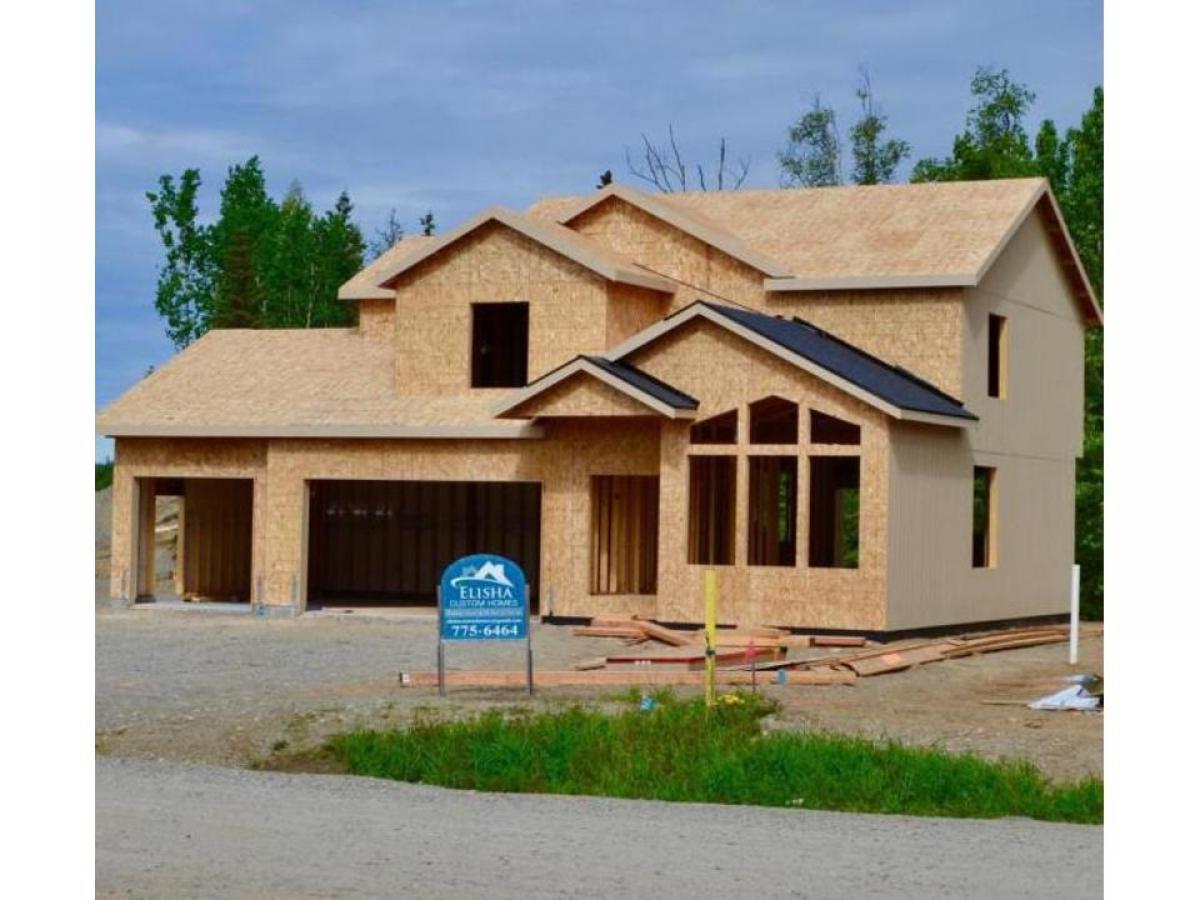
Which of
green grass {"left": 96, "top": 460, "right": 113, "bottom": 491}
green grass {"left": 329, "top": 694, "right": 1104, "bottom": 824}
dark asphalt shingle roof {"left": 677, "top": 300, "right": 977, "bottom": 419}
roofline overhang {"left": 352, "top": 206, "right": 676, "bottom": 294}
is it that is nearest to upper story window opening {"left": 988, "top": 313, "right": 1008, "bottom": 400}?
dark asphalt shingle roof {"left": 677, "top": 300, "right": 977, "bottom": 419}

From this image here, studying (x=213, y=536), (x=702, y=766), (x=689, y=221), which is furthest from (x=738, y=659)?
(x=213, y=536)

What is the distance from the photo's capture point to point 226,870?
10391mm

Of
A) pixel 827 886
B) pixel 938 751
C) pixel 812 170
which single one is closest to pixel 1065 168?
pixel 812 170

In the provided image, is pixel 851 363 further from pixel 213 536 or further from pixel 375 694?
pixel 213 536

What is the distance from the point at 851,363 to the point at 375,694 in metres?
10.1

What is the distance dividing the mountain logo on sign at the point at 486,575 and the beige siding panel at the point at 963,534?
807 cm

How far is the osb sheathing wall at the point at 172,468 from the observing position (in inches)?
1222

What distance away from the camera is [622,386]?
26.5m

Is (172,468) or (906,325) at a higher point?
(906,325)

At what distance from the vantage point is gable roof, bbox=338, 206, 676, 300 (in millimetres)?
29062

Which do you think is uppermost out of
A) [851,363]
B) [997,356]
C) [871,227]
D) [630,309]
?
[871,227]

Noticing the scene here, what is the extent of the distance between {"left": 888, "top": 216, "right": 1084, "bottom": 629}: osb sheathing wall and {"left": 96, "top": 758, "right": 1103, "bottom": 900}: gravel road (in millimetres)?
13674
